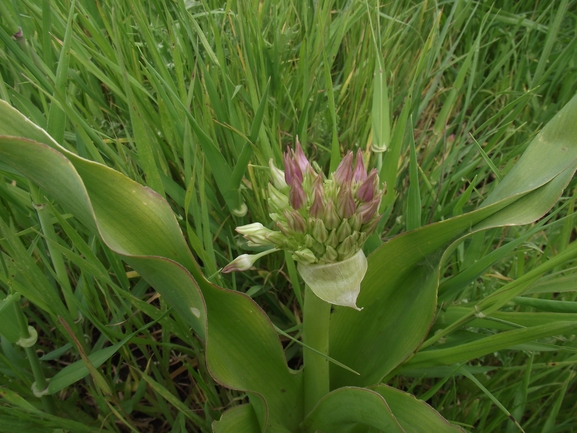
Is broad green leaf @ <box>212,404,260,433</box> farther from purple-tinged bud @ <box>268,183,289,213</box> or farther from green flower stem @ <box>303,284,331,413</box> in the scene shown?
purple-tinged bud @ <box>268,183,289,213</box>

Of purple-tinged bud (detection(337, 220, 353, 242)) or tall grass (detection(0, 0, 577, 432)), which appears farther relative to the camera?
tall grass (detection(0, 0, 577, 432))

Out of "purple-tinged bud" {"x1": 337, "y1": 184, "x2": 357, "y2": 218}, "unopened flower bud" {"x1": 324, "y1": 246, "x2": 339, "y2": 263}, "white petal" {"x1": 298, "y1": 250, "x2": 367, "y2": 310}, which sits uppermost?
"purple-tinged bud" {"x1": 337, "y1": 184, "x2": 357, "y2": 218}

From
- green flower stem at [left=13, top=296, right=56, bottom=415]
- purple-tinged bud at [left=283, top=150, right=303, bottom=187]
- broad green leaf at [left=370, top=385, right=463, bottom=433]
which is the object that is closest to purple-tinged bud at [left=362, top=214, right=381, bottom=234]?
purple-tinged bud at [left=283, top=150, right=303, bottom=187]

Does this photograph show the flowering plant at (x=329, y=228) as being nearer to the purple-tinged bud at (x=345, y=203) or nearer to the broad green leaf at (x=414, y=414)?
the purple-tinged bud at (x=345, y=203)

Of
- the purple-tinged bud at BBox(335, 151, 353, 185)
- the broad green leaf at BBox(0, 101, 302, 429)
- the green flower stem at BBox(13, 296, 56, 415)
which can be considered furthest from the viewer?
the green flower stem at BBox(13, 296, 56, 415)

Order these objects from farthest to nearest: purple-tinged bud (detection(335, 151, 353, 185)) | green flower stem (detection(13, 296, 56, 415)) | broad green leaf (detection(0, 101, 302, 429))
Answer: green flower stem (detection(13, 296, 56, 415)), purple-tinged bud (detection(335, 151, 353, 185)), broad green leaf (detection(0, 101, 302, 429))

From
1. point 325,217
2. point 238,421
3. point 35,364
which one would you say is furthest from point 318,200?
point 35,364

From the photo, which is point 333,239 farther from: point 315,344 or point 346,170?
point 315,344

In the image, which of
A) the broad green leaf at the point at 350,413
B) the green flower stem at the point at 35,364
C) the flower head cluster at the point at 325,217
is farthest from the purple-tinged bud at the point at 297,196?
the green flower stem at the point at 35,364
